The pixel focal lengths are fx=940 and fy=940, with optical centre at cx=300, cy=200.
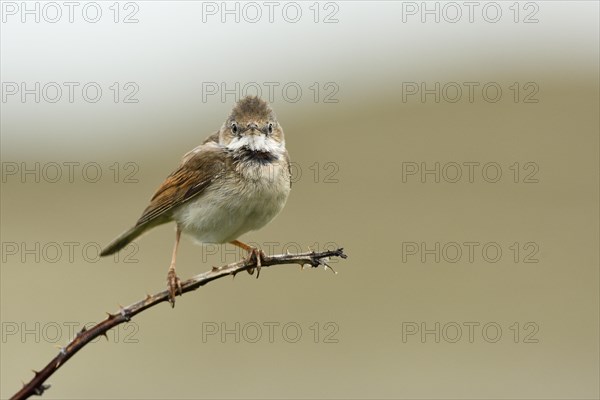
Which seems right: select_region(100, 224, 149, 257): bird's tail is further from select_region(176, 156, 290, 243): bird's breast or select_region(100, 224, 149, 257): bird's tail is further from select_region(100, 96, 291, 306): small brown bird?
select_region(176, 156, 290, 243): bird's breast

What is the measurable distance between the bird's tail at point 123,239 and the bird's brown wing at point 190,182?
10 centimetres

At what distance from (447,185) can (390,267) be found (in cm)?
701

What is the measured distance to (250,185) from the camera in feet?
21.8

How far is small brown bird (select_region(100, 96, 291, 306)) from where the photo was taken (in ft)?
21.7

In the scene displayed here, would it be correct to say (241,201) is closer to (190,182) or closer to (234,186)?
(234,186)

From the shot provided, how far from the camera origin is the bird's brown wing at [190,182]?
6.92 metres

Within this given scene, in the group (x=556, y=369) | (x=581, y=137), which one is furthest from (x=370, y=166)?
(x=556, y=369)

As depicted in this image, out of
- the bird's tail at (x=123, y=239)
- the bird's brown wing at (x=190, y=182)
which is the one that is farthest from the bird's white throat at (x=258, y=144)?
the bird's tail at (x=123, y=239)

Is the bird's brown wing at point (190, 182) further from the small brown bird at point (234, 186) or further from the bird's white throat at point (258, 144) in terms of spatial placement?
the bird's white throat at point (258, 144)

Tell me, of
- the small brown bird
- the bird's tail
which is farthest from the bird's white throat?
the bird's tail

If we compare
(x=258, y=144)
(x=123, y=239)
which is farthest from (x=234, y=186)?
(x=123, y=239)

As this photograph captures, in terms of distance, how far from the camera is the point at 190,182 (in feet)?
23.1

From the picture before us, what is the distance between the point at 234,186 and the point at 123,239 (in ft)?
2.86

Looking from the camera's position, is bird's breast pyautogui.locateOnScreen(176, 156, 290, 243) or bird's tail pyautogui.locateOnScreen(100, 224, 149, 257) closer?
bird's tail pyautogui.locateOnScreen(100, 224, 149, 257)
